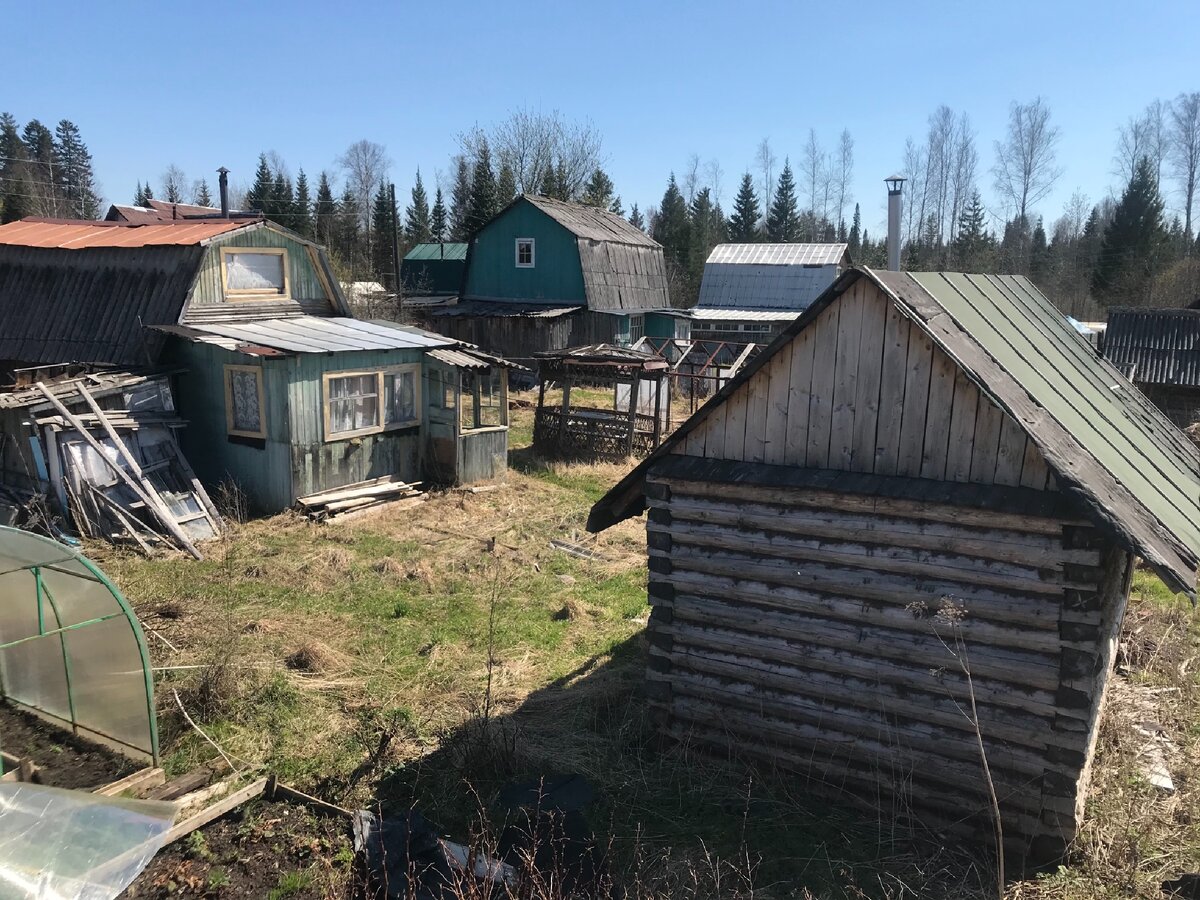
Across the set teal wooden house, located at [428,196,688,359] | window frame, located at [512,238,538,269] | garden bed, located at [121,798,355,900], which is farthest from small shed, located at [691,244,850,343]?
garden bed, located at [121,798,355,900]

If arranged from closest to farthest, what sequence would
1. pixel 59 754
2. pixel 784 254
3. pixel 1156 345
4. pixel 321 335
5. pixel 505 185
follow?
pixel 59 754 < pixel 321 335 < pixel 1156 345 < pixel 784 254 < pixel 505 185

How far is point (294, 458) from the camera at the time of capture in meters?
14.6

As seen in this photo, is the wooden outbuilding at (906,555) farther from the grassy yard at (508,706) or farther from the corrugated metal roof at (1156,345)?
the corrugated metal roof at (1156,345)

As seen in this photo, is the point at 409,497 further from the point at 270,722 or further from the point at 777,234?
the point at 777,234

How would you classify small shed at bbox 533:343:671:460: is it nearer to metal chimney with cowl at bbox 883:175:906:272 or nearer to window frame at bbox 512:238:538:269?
metal chimney with cowl at bbox 883:175:906:272

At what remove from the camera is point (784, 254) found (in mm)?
39312

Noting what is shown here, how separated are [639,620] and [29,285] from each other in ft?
48.0

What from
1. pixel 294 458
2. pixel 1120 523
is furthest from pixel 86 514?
pixel 1120 523

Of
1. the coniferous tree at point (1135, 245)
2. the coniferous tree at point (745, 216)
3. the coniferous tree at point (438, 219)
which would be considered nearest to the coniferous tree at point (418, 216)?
the coniferous tree at point (438, 219)

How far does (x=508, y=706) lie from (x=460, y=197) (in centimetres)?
5811

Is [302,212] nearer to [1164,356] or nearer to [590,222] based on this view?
[590,222]

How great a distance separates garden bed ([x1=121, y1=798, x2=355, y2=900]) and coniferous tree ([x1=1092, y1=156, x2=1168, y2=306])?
168 ft

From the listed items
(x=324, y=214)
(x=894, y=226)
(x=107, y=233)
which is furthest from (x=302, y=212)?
(x=894, y=226)

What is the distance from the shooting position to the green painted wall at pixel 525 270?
105 ft
